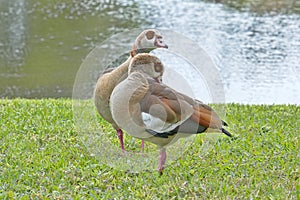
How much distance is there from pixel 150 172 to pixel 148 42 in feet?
3.37

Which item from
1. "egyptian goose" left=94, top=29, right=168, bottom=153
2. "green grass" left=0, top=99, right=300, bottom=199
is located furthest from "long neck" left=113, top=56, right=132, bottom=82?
"green grass" left=0, top=99, right=300, bottom=199

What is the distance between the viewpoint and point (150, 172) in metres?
4.12

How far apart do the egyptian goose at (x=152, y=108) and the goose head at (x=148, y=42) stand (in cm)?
31

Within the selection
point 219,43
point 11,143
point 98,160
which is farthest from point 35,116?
point 219,43

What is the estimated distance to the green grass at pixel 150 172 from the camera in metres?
3.80

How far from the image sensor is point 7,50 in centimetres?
1032

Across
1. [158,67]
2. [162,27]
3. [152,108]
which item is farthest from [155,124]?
[162,27]

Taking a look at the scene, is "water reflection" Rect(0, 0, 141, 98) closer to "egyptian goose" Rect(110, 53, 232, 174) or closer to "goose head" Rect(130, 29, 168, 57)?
"goose head" Rect(130, 29, 168, 57)

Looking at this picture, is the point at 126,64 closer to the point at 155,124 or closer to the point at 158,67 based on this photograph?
the point at 158,67

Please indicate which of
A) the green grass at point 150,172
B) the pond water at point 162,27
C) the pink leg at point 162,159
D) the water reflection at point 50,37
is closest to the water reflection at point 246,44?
the pond water at point 162,27

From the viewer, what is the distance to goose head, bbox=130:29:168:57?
368 centimetres

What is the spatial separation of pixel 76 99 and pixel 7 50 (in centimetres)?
658

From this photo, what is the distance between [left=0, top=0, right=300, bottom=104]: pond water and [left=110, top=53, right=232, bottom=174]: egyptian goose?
425 centimetres

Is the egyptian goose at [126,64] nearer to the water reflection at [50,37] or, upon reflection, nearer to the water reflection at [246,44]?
the water reflection at [246,44]
